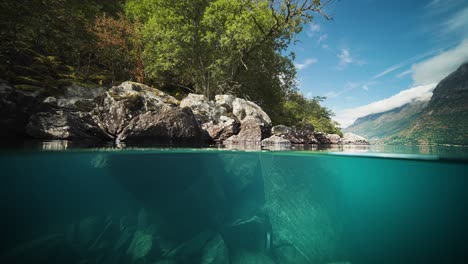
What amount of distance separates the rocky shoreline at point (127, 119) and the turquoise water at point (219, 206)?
2495 millimetres

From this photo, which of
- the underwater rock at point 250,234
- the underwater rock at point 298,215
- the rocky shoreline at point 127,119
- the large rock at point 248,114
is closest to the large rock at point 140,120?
the rocky shoreline at point 127,119

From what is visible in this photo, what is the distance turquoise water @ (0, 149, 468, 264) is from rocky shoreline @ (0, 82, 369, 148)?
2495 mm

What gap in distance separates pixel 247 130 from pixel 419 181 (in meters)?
10.3

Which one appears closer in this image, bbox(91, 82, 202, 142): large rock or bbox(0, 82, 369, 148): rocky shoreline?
bbox(0, 82, 369, 148): rocky shoreline

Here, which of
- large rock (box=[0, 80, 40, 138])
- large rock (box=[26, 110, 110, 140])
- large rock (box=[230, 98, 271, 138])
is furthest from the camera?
large rock (box=[230, 98, 271, 138])

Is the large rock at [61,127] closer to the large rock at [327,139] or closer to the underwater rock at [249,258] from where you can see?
the underwater rock at [249,258]

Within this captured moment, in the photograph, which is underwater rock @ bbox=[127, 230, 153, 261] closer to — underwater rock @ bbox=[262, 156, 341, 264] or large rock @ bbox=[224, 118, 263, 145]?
underwater rock @ bbox=[262, 156, 341, 264]

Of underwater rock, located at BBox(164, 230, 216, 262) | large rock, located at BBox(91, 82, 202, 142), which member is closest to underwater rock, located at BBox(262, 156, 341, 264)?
underwater rock, located at BBox(164, 230, 216, 262)

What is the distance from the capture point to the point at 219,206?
8664mm

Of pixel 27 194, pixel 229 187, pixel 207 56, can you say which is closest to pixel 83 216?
pixel 27 194

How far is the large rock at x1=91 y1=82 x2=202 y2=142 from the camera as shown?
11.8 metres

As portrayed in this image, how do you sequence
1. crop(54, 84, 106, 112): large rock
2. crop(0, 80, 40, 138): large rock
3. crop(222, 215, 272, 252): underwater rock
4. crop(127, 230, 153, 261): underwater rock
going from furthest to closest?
crop(54, 84, 106, 112): large rock → crop(0, 80, 40, 138): large rock → crop(222, 215, 272, 252): underwater rock → crop(127, 230, 153, 261): underwater rock

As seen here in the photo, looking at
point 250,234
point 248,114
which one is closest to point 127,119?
point 248,114

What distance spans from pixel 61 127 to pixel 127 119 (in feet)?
10.6
